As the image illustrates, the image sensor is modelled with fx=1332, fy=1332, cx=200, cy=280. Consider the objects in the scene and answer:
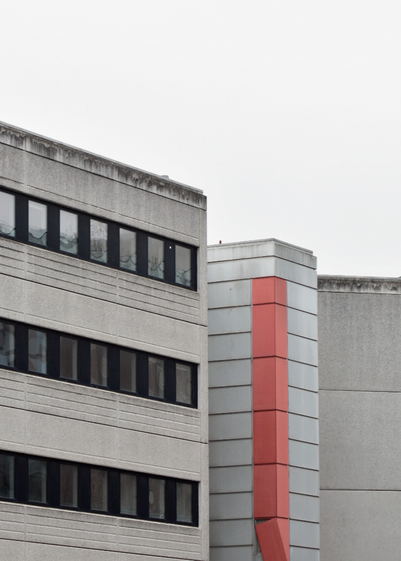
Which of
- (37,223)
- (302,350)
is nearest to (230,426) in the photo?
(302,350)

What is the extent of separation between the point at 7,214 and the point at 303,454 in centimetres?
1442

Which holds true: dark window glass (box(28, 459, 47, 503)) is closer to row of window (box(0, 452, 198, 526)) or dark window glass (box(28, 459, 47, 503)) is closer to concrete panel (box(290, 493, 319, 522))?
row of window (box(0, 452, 198, 526))

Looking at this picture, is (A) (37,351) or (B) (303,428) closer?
(A) (37,351)

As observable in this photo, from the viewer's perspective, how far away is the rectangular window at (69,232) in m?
39.0

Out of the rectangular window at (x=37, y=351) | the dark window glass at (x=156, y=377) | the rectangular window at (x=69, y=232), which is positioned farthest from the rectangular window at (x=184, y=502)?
the rectangular window at (x=69, y=232)

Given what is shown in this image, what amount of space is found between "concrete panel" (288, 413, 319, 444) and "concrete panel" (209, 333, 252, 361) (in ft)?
8.80

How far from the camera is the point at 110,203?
40.5 meters

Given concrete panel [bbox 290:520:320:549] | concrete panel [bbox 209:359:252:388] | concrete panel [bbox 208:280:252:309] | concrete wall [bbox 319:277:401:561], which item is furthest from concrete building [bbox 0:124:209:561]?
concrete wall [bbox 319:277:401:561]

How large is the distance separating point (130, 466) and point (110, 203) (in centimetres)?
795

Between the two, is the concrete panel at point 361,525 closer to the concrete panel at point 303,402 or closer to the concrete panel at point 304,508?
the concrete panel at point 304,508

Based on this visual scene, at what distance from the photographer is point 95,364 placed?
129 feet

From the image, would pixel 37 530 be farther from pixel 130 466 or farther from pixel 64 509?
pixel 130 466

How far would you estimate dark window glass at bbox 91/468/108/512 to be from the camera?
3872cm

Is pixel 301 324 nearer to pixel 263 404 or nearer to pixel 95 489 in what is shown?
pixel 263 404
